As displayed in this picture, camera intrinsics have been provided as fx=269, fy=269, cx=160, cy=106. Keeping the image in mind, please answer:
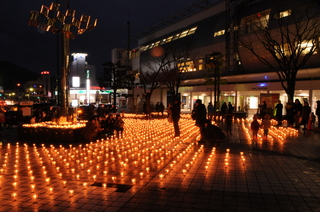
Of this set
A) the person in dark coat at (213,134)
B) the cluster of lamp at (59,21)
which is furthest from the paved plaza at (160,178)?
the cluster of lamp at (59,21)

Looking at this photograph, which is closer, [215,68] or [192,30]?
[215,68]

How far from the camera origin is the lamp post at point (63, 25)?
13.3m

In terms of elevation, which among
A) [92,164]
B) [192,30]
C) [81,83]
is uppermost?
[192,30]

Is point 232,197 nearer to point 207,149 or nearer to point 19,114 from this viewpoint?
point 207,149

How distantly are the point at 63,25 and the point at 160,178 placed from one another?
34.5 feet

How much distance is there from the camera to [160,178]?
6961 mm

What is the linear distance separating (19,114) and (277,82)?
26627 millimetres

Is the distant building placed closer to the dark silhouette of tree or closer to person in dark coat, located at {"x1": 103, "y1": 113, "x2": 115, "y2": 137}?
the dark silhouette of tree

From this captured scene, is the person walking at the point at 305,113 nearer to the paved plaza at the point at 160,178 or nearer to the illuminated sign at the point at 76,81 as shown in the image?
the paved plaza at the point at 160,178

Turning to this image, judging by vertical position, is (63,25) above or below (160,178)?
above

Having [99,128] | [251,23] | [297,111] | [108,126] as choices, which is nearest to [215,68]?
[297,111]

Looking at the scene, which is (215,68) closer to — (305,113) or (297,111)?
(297,111)

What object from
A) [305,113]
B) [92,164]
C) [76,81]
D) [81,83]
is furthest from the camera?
[81,83]

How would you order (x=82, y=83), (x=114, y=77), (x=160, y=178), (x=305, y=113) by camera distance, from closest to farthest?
(x=160, y=178) < (x=305, y=113) < (x=114, y=77) < (x=82, y=83)
